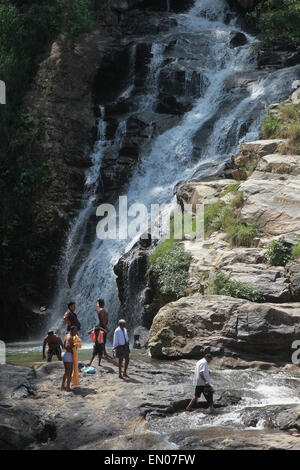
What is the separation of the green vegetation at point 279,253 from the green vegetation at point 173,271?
2806 millimetres

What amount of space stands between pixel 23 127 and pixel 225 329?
19.0 m

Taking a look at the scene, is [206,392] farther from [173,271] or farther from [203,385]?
[173,271]

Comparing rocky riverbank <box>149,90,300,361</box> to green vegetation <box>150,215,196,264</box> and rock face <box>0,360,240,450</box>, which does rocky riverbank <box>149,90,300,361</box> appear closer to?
green vegetation <box>150,215,196,264</box>

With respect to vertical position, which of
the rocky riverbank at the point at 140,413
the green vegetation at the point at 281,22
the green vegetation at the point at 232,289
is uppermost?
the green vegetation at the point at 281,22

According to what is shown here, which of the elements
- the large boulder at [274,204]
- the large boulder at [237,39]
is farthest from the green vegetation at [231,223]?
the large boulder at [237,39]

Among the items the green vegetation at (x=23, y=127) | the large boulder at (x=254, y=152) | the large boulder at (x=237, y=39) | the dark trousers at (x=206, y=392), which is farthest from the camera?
the large boulder at (x=237, y=39)

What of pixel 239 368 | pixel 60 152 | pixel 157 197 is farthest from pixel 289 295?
pixel 60 152

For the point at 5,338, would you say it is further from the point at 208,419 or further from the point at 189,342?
the point at 208,419

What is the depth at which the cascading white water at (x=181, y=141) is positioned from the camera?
21922mm

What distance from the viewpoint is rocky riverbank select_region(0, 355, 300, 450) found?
8.61 m

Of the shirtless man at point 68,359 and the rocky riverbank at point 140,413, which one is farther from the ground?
the shirtless man at point 68,359

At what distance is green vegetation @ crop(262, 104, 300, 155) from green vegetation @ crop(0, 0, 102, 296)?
11.3m

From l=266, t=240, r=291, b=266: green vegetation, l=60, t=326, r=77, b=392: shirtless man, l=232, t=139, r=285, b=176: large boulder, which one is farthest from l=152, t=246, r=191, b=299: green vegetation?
l=60, t=326, r=77, b=392: shirtless man

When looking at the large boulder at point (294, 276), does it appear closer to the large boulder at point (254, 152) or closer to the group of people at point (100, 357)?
the group of people at point (100, 357)
